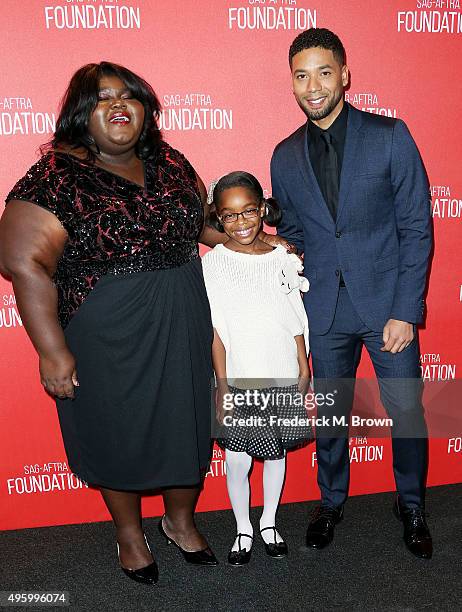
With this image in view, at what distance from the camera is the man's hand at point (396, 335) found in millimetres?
2244

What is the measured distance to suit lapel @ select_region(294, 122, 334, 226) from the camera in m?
2.23

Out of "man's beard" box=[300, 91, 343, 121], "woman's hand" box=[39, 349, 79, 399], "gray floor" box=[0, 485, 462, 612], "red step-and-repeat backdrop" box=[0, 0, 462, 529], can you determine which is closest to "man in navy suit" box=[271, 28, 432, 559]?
"man's beard" box=[300, 91, 343, 121]

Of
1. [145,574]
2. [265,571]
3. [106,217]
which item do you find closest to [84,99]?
[106,217]

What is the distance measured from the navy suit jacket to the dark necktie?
1.3 inches

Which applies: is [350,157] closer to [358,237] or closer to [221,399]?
[358,237]

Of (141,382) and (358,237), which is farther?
(358,237)

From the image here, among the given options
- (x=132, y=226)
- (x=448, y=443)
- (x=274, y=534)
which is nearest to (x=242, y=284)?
(x=132, y=226)

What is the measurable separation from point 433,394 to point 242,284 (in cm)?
127

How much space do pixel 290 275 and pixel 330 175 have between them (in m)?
0.38

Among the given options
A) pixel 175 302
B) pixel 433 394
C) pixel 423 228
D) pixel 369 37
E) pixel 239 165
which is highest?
pixel 369 37

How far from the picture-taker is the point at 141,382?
2.13 meters

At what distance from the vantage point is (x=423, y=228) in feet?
7.14

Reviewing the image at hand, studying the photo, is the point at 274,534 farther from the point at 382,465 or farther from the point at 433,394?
the point at 433,394

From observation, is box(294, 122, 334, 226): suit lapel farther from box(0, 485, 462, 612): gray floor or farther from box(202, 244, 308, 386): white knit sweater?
box(0, 485, 462, 612): gray floor
